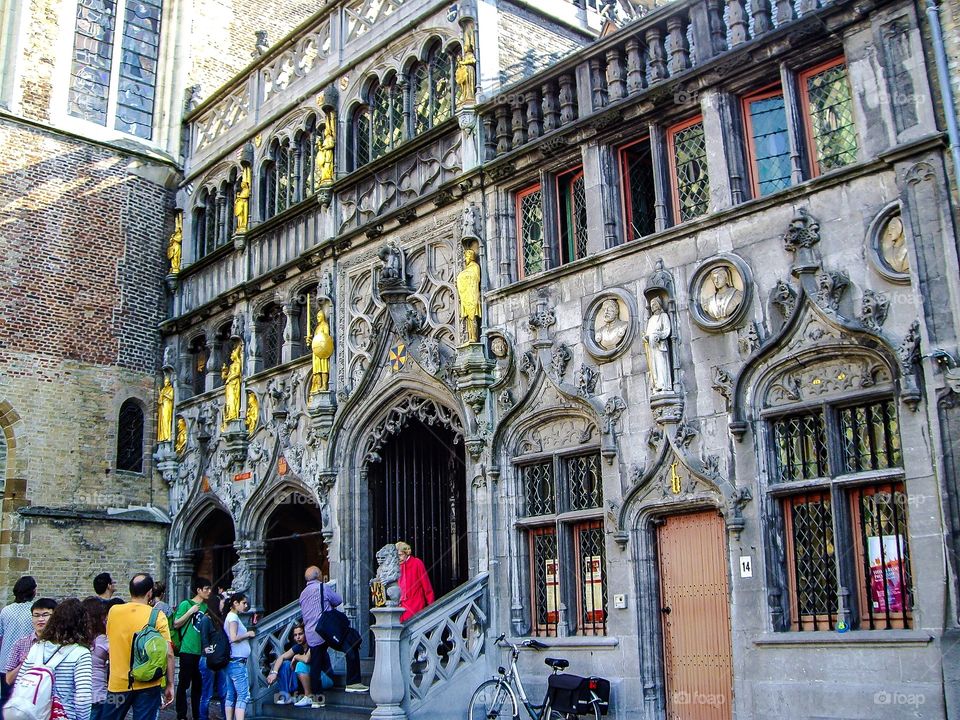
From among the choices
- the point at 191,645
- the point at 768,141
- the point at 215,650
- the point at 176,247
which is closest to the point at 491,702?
the point at 215,650

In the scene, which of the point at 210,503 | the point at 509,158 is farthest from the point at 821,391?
the point at 210,503

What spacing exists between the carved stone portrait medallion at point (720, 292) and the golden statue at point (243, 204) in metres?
10.4

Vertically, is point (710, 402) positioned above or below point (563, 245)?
below

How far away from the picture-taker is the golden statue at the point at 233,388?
18.8 metres

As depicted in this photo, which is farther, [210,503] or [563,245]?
[210,503]

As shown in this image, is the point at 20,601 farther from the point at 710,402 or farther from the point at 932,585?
the point at 932,585

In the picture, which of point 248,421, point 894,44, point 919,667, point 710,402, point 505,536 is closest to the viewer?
point 919,667

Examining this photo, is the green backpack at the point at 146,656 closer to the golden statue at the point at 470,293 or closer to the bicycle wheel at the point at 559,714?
the bicycle wheel at the point at 559,714

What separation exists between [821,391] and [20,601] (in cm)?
762

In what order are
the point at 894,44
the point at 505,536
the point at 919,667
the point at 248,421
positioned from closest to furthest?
the point at 919,667 → the point at 894,44 → the point at 505,536 → the point at 248,421

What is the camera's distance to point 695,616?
11.4 meters

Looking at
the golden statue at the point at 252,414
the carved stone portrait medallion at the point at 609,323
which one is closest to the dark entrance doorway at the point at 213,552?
the golden statue at the point at 252,414

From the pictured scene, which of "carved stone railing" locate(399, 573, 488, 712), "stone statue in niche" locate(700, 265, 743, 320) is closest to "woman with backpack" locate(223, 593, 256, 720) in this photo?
"carved stone railing" locate(399, 573, 488, 712)

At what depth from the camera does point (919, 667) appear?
9.27 metres
